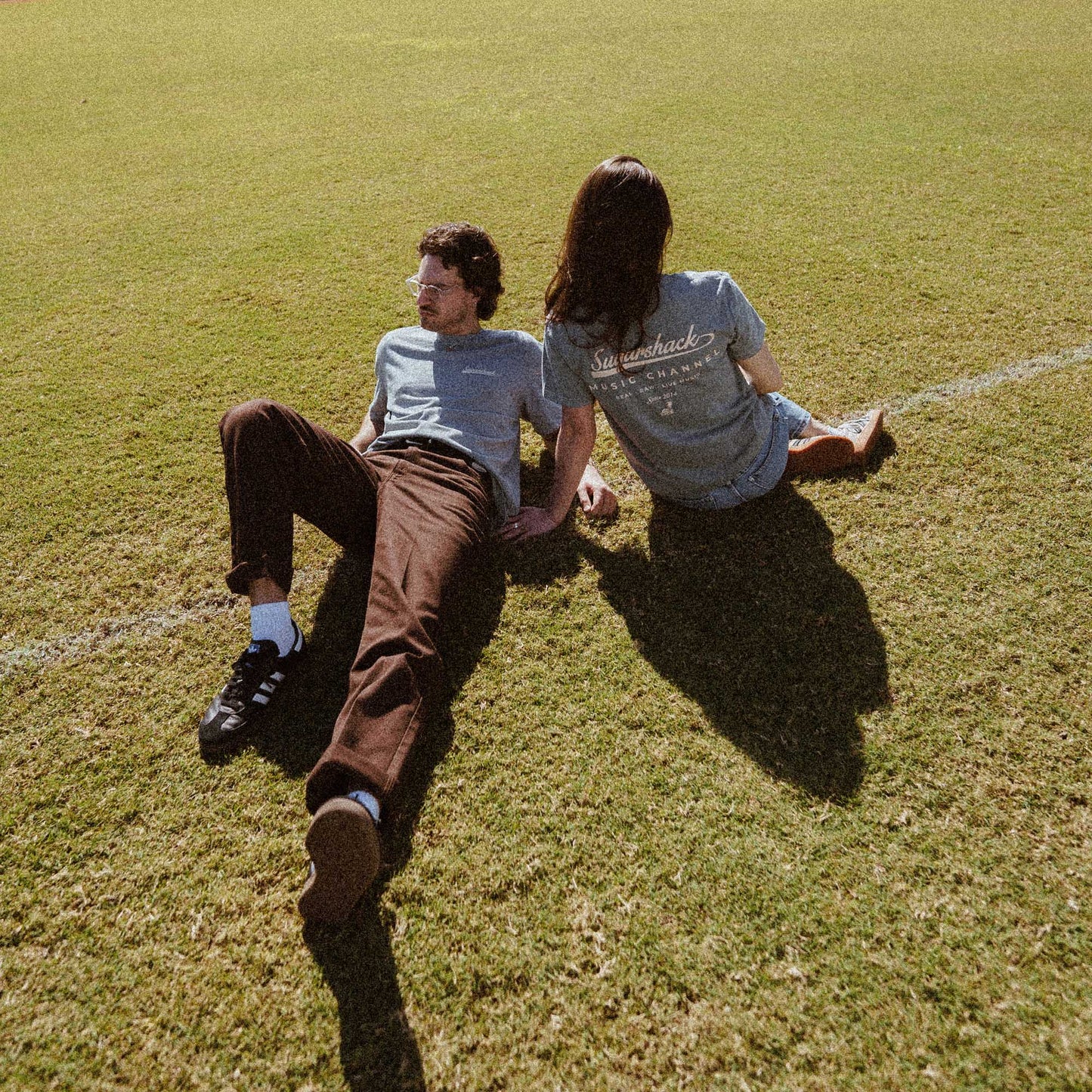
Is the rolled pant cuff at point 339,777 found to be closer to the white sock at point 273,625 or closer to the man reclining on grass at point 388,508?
the man reclining on grass at point 388,508

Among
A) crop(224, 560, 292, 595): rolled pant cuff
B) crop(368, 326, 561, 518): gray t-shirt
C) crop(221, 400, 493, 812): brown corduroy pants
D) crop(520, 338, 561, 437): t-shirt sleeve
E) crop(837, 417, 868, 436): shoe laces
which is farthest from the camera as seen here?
crop(837, 417, 868, 436): shoe laces

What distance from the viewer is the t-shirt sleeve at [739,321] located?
3.03m

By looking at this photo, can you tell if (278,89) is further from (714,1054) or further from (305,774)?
(714,1054)

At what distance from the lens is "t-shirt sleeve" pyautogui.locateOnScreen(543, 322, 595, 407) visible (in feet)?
10.5

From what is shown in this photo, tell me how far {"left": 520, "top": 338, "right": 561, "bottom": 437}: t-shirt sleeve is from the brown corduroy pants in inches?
19.3

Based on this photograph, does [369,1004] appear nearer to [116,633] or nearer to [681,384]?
[116,633]

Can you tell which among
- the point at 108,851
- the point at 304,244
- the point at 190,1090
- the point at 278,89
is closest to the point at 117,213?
the point at 304,244

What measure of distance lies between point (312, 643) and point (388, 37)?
17069 mm

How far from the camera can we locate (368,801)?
240 cm


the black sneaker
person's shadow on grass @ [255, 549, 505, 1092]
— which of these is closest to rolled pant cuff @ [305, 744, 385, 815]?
person's shadow on grass @ [255, 549, 505, 1092]

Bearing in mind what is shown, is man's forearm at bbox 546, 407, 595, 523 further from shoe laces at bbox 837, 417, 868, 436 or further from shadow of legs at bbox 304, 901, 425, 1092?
shadow of legs at bbox 304, 901, 425, 1092

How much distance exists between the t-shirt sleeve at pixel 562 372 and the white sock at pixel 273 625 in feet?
5.01

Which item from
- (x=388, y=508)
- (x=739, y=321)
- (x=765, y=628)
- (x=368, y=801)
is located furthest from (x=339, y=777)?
(x=739, y=321)

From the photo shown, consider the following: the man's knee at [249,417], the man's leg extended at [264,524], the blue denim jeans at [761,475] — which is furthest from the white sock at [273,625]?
the blue denim jeans at [761,475]
